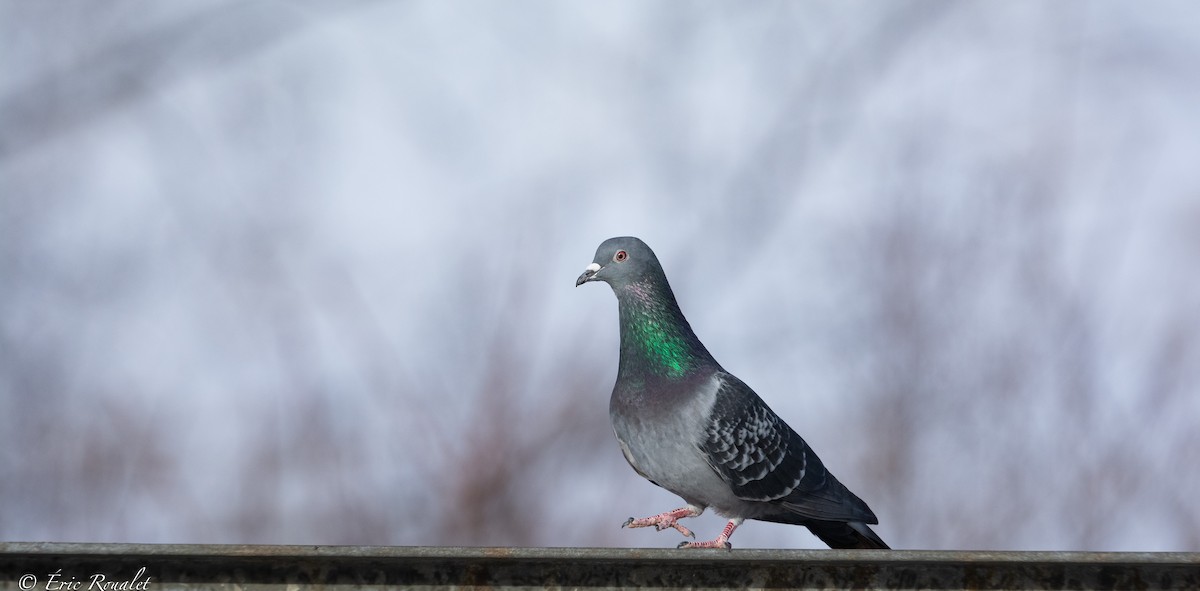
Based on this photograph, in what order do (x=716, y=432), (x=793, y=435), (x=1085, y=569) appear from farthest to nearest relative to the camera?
(x=793, y=435)
(x=716, y=432)
(x=1085, y=569)

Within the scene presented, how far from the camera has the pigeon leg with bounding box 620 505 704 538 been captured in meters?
3.22

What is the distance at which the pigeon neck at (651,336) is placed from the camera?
3385 millimetres

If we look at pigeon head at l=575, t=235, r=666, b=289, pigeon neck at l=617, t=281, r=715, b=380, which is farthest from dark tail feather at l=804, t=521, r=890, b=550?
pigeon head at l=575, t=235, r=666, b=289

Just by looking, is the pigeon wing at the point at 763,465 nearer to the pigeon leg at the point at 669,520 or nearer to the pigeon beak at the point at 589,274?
the pigeon leg at the point at 669,520

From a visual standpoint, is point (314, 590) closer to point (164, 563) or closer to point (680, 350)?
point (164, 563)

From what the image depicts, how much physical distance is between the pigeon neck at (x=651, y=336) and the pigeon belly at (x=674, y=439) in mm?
78

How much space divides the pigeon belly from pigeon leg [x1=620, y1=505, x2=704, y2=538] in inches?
2.1

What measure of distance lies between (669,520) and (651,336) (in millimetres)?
571

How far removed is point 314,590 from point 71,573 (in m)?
0.50

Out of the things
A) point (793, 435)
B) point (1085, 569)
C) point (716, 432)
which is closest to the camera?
point (1085, 569)

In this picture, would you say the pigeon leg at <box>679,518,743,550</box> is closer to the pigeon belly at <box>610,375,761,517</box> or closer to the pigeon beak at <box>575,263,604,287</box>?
the pigeon belly at <box>610,375,761,517</box>

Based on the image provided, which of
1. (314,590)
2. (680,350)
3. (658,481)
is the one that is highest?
(680,350)

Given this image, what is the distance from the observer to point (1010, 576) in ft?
7.16

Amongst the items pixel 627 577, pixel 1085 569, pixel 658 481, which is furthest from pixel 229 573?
pixel 1085 569
